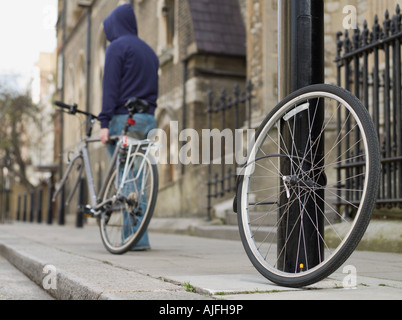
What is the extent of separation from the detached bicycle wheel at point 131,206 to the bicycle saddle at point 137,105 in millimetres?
482

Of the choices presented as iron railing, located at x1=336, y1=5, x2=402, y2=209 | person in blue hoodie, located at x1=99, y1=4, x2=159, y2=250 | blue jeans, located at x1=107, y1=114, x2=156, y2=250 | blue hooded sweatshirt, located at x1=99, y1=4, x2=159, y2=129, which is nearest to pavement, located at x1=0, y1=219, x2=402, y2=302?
blue jeans, located at x1=107, y1=114, x2=156, y2=250

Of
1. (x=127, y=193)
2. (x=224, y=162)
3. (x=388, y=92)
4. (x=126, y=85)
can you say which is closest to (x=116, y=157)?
(x=127, y=193)

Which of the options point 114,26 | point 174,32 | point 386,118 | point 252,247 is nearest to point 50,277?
point 252,247

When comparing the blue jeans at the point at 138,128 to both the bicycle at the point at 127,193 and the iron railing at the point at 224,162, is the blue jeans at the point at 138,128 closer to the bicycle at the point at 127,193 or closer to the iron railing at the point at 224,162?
the bicycle at the point at 127,193

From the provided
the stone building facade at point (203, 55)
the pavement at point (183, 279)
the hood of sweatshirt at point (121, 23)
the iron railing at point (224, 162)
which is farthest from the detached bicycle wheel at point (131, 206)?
the stone building facade at point (203, 55)

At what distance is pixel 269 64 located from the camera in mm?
11180

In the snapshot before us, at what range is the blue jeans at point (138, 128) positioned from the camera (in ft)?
19.8

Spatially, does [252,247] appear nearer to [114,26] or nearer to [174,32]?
[114,26]

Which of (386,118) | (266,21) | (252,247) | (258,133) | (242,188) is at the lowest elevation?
(252,247)

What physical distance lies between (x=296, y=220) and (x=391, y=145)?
3.73 m

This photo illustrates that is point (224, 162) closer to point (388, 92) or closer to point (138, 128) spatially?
point (388, 92)
